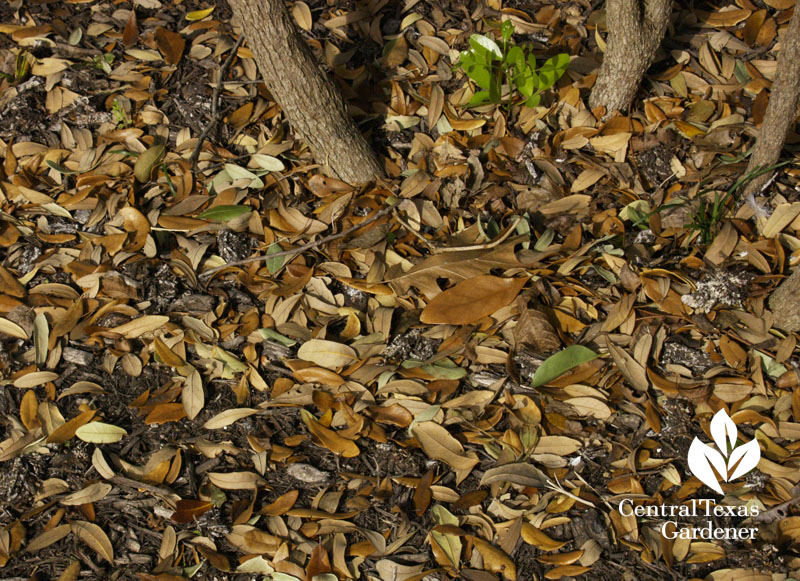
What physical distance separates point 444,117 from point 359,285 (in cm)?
85

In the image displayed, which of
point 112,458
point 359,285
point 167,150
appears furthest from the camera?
point 167,150

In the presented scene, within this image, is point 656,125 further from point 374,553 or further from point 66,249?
point 66,249

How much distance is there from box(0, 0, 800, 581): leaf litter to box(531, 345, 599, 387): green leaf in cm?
1

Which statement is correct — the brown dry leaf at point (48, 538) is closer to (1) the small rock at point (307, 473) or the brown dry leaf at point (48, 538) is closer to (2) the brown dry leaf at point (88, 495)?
(2) the brown dry leaf at point (88, 495)

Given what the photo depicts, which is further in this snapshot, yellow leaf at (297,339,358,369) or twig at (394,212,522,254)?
twig at (394,212,522,254)

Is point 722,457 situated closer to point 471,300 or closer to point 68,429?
point 471,300

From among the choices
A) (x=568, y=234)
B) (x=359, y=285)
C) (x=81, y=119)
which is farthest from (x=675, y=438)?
(x=81, y=119)

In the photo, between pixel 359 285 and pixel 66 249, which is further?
pixel 66 249

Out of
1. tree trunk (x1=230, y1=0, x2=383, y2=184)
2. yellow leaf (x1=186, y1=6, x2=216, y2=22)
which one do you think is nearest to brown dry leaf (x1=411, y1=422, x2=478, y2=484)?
tree trunk (x1=230, y1=0, x2=383, y2=184)

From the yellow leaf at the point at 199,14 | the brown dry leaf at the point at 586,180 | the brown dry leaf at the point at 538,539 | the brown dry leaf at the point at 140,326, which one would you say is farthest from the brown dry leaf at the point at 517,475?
the yellow leaf at the point at 199,14

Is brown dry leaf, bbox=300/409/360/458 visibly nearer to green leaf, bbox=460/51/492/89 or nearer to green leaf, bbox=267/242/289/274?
green leaf, bbox=267/242/289/274

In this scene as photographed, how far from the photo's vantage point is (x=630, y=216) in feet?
8.30

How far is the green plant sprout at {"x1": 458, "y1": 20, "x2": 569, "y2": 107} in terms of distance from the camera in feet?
8.49

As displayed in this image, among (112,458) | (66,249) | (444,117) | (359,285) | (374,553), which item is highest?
(444,117)
